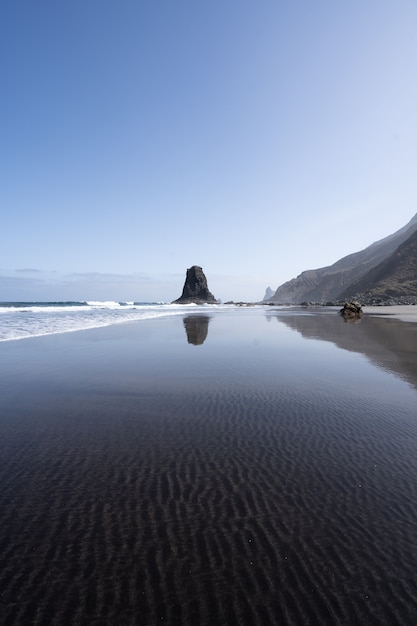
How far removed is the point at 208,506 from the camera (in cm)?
376

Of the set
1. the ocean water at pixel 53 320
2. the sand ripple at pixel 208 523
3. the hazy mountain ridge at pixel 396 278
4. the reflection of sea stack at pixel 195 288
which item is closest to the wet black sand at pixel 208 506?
the sand ripple at pixel 208 523

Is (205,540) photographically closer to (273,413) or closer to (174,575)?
(174,575)

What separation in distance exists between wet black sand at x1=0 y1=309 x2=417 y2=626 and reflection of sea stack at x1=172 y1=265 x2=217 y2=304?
15808 cm

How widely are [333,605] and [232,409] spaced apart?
4.68 meters

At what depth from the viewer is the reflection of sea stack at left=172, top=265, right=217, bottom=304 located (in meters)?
166

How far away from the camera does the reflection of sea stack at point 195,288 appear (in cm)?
16638

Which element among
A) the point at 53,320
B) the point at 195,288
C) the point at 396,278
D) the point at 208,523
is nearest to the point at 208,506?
the point at 208,523

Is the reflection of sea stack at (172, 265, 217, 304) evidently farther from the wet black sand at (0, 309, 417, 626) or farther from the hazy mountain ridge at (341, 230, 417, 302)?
the wet black sand at (0, 309, 417, 626)

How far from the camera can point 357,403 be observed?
7.54 m

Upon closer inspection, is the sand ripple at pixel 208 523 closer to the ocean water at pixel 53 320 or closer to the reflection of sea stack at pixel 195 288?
the ocean water at pixel 53 320

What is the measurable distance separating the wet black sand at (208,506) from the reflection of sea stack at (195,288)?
519 ft

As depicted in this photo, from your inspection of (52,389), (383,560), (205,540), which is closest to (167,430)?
(205,540)

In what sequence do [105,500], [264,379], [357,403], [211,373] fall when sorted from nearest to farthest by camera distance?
[105,500] < [357,403] < [264,379] < [211,373]

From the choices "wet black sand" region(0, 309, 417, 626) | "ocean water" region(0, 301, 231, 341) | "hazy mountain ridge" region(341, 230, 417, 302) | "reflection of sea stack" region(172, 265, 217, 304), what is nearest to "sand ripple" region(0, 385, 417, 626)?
"wet black sand" region(0, 309, 417, 626)
